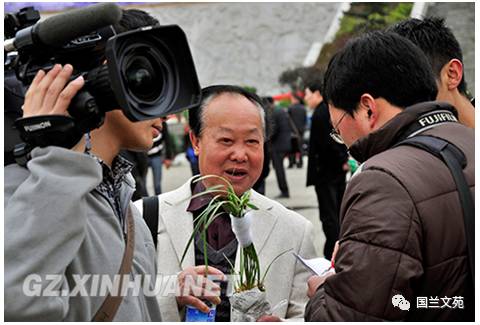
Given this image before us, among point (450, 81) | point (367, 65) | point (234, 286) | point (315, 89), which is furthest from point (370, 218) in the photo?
point (315, 89)

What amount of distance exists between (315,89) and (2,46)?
6.54 meters

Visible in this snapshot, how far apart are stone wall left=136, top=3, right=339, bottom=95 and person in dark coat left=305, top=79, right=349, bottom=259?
29.9 metres

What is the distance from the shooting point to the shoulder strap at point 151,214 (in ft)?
8.95

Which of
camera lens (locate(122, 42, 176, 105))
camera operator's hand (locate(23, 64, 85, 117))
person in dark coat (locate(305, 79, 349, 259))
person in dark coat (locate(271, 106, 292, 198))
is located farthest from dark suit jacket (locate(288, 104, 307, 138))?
camera operator's hand (locate(23, 64, 85, 117))

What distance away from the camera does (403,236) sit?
184 cm

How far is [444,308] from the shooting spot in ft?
6.22

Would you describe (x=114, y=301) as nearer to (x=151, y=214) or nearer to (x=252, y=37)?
(x=151, y=214)

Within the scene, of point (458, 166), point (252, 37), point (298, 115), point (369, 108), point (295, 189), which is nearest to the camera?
point (458, 166)

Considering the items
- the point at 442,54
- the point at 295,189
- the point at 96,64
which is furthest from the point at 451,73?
the point at 295,189

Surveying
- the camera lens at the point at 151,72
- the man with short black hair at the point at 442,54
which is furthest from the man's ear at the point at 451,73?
the camera lens at the point at 151,72

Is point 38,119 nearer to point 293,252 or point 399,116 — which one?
point 399,116

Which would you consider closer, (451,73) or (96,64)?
(96,64)

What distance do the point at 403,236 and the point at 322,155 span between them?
5.30 meters

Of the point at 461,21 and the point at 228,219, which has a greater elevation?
the point at 228,219
